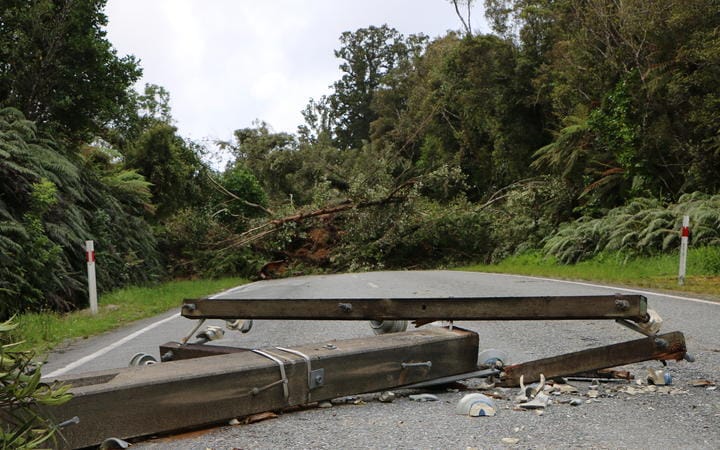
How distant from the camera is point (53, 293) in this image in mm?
11320

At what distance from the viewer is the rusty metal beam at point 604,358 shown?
4238 millimetres

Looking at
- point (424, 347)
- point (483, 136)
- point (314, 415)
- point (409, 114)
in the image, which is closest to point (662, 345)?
point (424, 347)

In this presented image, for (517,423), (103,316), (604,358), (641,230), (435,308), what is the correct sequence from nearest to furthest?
(517,423)
(604,358)
(435,308)
(103,316)
(641,230)

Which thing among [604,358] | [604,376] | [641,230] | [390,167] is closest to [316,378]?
[604,358]

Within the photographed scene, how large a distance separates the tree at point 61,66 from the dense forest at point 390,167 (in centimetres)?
4

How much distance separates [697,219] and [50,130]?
625 inches

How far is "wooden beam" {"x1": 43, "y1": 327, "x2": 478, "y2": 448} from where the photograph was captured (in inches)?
127

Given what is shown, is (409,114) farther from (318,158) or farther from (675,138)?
(675,138)

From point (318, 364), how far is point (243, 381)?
0.48 meters

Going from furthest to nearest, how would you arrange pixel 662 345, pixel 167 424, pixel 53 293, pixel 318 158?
pixel 318 158 < pixel 53 293 < pixel 662 345 < pixel 167 424

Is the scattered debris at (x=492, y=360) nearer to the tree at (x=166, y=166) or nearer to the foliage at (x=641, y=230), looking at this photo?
the foliage at (x=641, y=230)

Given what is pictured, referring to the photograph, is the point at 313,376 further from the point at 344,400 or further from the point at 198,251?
the point at 198,251

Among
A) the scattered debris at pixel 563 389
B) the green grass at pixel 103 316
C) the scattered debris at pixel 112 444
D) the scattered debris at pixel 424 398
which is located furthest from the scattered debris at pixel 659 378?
the green grass at pixel 103 316

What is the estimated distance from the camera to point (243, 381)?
3.65 meters
